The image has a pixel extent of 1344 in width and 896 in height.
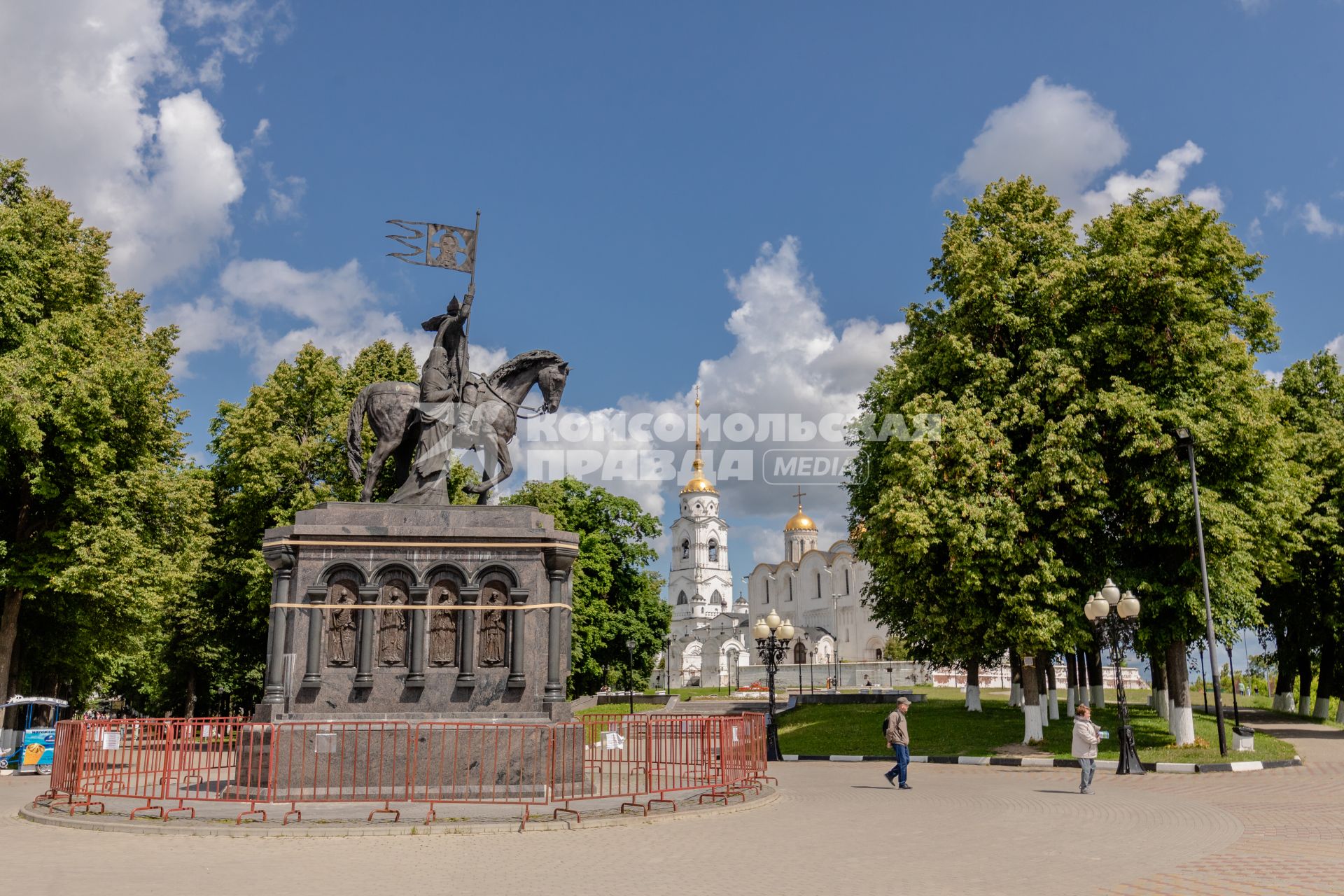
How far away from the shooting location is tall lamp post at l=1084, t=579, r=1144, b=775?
18.0m

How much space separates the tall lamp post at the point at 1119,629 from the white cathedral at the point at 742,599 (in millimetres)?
69597

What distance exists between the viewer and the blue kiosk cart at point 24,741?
21578 mm

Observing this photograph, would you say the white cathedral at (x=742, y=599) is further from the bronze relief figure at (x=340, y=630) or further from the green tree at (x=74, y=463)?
the bronze relief figure at (x=340, y=630)

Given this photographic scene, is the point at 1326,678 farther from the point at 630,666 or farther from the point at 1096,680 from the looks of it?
the point at 630,666

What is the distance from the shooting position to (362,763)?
12.9 meters

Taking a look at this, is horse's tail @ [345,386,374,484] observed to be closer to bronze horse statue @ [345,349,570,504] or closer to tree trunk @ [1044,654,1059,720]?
bronze horse statue @ [345,349,570,504]

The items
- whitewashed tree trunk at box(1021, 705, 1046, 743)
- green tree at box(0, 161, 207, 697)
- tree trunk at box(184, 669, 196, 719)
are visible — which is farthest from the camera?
tree trunk at box(184, 669, 196, 719)

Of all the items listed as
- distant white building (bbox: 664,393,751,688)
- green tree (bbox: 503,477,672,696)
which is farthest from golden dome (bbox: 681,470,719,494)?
green tree (bbox: 503,477,672,696)

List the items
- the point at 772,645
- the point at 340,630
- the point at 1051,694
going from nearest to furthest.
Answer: the point at 340,630
the point at 772,645
the point at 1051,694

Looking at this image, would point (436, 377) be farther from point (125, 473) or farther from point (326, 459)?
point (326, 459)

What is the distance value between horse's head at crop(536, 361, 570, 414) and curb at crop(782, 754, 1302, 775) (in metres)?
12.1

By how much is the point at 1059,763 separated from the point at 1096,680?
12.3 meters

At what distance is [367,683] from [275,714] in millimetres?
1213

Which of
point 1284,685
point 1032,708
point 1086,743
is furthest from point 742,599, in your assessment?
point 1086,743
